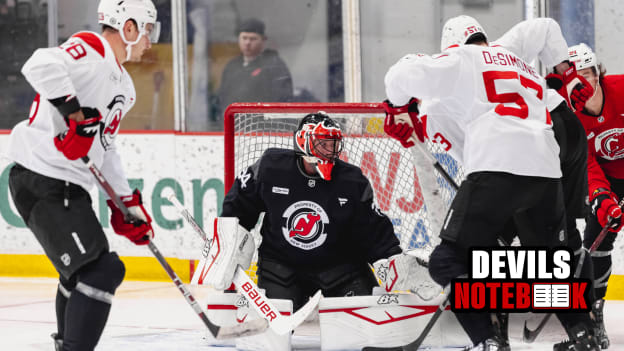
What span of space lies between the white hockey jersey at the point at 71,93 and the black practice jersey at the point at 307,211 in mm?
816

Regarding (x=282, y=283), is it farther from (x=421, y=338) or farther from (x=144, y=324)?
(x=144, y=324)

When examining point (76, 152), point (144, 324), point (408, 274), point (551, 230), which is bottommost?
point (144, 324)

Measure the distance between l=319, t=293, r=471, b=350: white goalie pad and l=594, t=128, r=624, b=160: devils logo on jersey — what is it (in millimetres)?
860

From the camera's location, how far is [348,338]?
3.19 metres

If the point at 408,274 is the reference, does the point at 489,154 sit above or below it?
above

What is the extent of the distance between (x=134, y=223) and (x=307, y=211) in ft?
2.56

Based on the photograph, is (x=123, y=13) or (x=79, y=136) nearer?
(x=79, y=136)

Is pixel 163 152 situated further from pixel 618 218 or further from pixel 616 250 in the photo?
pixel 618 218

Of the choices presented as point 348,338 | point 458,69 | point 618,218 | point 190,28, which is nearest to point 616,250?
point 618,218

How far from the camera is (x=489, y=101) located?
2.65 meters

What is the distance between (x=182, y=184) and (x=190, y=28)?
870 mm

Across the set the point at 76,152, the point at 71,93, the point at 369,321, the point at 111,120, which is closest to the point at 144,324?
the point at 369,321

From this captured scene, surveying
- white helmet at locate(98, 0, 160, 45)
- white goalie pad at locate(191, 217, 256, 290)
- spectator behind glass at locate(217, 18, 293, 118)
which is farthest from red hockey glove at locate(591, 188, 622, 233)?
spectator behind glass at locate(217, 18, 293, 118)

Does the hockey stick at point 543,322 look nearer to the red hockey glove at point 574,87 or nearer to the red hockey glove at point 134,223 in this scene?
the red hockey glove at point 574,87
